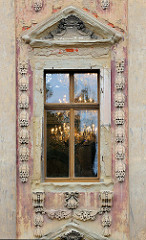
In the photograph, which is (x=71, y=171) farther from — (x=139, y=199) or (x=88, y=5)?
(x=88, y=5)

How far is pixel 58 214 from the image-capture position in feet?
22.4

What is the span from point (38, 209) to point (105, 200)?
4.02 feet

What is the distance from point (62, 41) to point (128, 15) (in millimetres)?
1309

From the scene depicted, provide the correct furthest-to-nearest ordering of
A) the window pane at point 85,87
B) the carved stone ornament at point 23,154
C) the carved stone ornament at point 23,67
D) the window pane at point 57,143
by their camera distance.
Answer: the window pane at point 85,87 < the window pane at point 57,143 < the carved stone ornament at point 23,67 < the carved stone ornament at point 23,154

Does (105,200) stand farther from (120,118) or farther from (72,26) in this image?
(72,26)

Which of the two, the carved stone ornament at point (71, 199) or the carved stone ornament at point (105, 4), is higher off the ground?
the carved stone ornament at point (105, 4)

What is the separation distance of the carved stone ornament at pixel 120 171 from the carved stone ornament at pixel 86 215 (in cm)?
76

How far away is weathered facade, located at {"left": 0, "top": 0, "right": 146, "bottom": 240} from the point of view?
6828 millimetres

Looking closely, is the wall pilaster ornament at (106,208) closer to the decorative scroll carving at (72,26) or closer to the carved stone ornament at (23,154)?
the carved stone ornament at (23,154)

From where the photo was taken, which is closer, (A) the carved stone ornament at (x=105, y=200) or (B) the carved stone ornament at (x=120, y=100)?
(A) the carved stone ornament at (x=105, y=200)

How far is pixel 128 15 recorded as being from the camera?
6.96m

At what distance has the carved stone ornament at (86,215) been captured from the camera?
6.82 meters

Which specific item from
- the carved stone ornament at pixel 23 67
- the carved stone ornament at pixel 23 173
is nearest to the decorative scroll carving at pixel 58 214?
the carved stone ornament at pixel 23 173

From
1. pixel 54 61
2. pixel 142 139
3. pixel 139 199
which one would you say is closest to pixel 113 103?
pixel 142 139
